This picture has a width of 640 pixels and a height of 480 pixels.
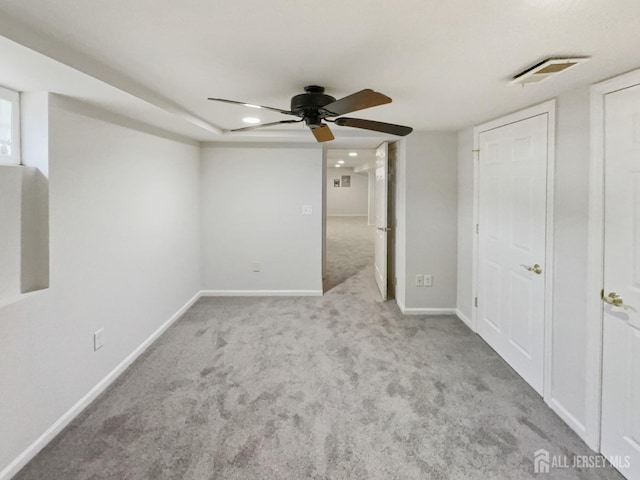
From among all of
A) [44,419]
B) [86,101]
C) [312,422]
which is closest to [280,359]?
[312,422]

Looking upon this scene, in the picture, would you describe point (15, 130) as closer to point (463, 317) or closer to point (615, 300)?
point (615, 300)

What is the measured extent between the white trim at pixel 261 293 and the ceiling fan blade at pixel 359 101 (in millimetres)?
3044

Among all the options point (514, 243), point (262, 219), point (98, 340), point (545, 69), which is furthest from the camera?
point (262, 219)

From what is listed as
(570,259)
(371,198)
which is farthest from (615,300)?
(371,198)

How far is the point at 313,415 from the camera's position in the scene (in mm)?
2133

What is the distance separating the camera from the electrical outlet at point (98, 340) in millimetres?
2337

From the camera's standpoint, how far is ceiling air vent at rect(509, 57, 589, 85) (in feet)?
5.23

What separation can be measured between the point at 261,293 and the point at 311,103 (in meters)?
3.10

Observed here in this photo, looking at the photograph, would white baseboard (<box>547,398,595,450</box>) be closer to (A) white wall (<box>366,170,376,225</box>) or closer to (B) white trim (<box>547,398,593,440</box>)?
(B) white trim (<box>547,398,593,440</box>)

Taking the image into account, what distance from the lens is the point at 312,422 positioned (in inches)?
81.4

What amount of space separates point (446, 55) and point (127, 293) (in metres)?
2.81

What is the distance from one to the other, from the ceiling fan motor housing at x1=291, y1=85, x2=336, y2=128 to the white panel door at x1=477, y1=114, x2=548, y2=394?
1.53m

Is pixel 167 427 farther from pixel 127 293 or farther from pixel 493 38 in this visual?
pixel 493 38

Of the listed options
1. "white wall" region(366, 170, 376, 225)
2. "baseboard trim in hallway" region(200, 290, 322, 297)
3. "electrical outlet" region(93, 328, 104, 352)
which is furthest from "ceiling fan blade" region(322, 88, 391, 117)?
"white wall" region(366, 170, 376, 225)
